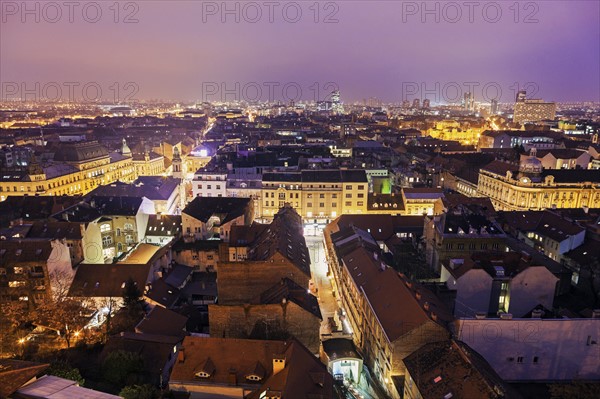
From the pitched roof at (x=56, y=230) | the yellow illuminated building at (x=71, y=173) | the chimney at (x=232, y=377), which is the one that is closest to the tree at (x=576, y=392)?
the chimney at (x=232, y=377)

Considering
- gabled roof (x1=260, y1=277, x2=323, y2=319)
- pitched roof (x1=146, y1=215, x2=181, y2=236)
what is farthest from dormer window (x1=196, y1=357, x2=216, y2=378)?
pitched roof (x1=146, y1=215, x2=181, y2=236)

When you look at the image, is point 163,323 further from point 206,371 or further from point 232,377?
point 232,377

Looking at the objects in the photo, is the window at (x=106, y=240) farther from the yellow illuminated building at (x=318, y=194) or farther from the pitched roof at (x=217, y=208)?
the yellow illuminated building at (x=318, y=194)

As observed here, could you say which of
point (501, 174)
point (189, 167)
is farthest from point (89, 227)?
point (501, 174)

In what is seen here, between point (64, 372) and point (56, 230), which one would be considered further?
point (56, 230)

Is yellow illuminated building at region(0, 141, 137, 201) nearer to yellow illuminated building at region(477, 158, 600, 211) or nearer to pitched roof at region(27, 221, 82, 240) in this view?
pitched roof at region(27, 221, 82, 240)

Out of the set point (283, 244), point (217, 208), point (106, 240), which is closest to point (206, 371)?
point (283, 244)

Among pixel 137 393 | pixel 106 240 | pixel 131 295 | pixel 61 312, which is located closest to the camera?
pixel 137 393
